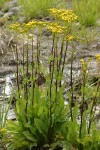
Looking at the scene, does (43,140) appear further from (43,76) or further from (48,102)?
(43,76)

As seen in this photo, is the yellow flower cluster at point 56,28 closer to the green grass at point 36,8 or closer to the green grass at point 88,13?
the green grass at point 88,13

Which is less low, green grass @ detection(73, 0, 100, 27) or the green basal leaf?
green grass @ detection(73, 0, 100, 27)

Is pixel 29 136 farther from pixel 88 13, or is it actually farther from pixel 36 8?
pixel 36 8

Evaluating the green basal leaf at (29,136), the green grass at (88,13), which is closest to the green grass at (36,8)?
the green grass at (88,13)

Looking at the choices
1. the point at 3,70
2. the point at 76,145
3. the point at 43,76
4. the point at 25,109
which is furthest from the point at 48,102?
the point at 3,70

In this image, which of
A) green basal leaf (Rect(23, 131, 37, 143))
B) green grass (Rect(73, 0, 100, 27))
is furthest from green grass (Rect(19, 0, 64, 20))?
green basal leaf (Rect(23, 131, 37, 143))

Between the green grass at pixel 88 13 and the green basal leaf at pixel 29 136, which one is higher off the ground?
the green grass at pixel 88 13

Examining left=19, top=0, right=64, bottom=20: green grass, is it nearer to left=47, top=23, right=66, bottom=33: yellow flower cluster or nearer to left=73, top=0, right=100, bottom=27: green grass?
left=73, top=0, right=100, bottom=27: green grass

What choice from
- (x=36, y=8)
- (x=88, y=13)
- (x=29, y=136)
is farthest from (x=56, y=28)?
(x=36, y=8)

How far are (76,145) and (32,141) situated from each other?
1.36ft

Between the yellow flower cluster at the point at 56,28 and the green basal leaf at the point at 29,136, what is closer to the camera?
the yellow flower cluster at the point at 56,28

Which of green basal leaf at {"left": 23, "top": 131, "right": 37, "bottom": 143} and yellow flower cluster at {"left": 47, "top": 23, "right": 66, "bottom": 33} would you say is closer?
yellow flower cluster at {"left": 47, "top": 23, "right": 66, "bottom": 33}

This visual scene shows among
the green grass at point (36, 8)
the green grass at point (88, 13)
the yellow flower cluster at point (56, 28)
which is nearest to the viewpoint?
the yellow flower cluster at point (56, 28)

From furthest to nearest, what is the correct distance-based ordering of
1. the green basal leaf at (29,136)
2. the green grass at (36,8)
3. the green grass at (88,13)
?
the green grass at (36,8), the green grass at (88,13), the green basal leaf at (29,136)
